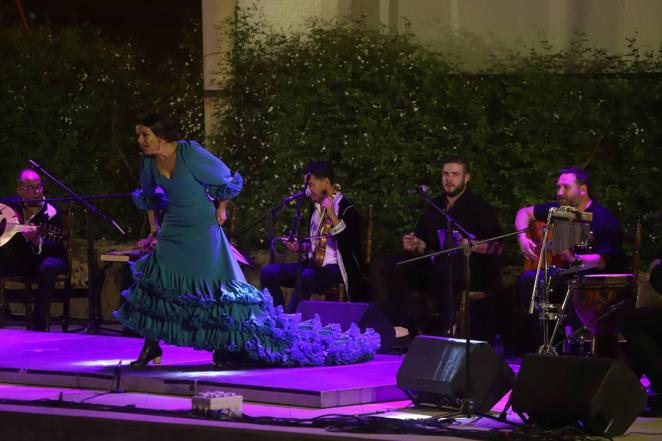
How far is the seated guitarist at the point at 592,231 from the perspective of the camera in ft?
24.5

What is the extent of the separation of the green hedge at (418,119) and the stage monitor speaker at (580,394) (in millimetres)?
3559

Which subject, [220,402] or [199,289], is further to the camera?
[199,289]

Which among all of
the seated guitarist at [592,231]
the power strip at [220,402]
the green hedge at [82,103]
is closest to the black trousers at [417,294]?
the seated guitarist at [592,231]

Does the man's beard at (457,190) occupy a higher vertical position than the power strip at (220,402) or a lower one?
higher

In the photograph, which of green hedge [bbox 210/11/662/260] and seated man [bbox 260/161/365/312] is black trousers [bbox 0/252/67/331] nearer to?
green hedge [bbox 210/11/662/260]

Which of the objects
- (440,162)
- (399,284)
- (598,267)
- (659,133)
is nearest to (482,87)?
(440,162)

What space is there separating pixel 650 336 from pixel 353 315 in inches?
81.0

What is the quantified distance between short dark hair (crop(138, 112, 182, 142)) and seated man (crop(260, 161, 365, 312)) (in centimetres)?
175

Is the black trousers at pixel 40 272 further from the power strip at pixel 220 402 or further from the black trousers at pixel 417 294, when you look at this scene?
the power strip at pixel 220 402

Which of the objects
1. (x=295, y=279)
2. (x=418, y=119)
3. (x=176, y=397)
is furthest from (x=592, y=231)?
(x=176, y=397)

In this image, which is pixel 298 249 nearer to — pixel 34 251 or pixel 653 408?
pixel 34 251

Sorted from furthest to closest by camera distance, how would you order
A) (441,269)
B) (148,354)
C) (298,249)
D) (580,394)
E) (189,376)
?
(298,249), (441,269), (148,354), (189,376), (580,394)

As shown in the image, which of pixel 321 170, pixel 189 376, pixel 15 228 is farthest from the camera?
pixel 15 228

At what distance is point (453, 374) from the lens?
5938 millimetres
